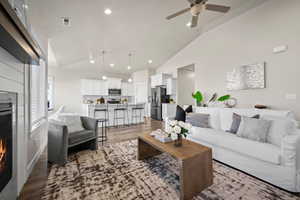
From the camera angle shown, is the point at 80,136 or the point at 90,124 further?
the point at 90,124

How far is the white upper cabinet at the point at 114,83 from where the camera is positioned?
7949 mm

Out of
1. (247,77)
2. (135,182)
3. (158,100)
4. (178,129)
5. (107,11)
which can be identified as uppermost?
(107,11)

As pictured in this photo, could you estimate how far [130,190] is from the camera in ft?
5.42

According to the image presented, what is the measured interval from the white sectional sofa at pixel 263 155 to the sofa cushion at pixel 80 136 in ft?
7.52

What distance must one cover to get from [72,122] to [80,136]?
49 cm

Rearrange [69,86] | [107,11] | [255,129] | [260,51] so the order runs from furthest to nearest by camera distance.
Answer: [69,86] → [260,51] → [107,11] → [255,129]

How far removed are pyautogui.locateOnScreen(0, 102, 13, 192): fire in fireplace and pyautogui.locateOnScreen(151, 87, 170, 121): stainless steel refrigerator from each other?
5.76 meters

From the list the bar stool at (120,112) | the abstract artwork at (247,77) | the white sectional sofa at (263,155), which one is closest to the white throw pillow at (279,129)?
the white sectional sofa at (263,155)

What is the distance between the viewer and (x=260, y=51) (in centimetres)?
345

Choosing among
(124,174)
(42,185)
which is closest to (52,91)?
(42,185)

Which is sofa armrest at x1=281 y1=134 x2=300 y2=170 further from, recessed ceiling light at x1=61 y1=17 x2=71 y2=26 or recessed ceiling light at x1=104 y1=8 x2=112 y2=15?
recessed ceiling light at x1=61 y1=17 x2=71 y2=26

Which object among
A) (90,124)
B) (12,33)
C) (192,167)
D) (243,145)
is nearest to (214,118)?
(243,145)

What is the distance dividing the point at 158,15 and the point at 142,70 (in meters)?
4.68

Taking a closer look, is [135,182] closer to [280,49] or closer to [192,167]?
[192,167]
